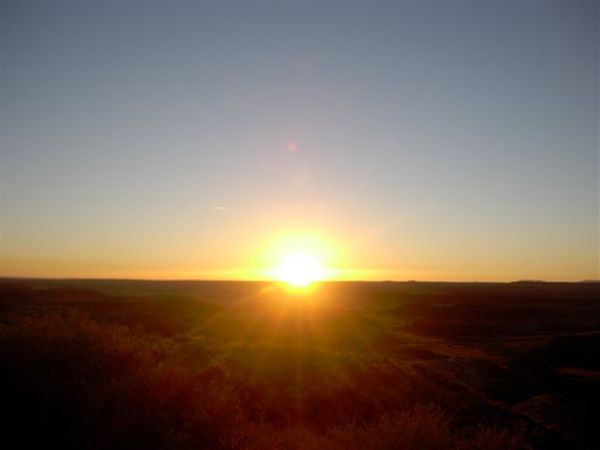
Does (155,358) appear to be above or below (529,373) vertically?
above

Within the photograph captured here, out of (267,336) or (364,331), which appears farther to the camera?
(364,331)

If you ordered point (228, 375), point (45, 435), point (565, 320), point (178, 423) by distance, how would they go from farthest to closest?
point (565, 320) → point (228, 375) → point (178, 423) → point (45, 435)

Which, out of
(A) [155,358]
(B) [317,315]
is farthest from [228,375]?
(B) [317,315]

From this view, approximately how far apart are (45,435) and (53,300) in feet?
187

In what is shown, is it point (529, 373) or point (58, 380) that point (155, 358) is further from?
point (529, 373)

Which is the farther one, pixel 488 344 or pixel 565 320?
pixel 565 320

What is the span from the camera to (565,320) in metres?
51.6

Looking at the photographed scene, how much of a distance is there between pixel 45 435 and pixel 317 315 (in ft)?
144

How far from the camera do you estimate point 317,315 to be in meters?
51.8

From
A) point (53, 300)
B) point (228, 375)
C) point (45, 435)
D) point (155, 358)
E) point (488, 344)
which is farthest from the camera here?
point (53, 300)

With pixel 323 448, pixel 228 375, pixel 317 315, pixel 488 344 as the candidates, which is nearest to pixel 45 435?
pixel 323 448

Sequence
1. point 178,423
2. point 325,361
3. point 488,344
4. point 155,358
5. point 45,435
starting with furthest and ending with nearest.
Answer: point 488,344
point 325,361
point 155,358
point 178,423
point 45,435

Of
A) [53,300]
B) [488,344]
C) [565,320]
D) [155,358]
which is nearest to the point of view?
[155,358]

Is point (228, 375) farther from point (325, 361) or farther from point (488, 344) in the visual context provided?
point (488, 344)
